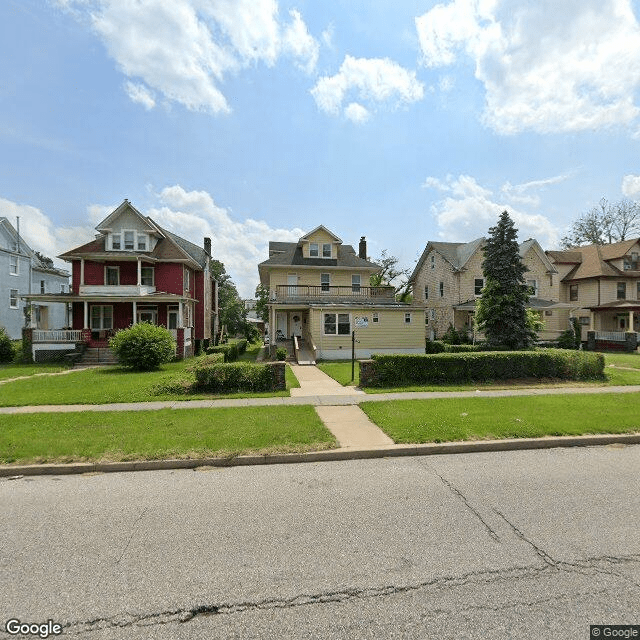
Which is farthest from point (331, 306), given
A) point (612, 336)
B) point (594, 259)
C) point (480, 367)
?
point (594, 259)

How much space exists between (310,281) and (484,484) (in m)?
24.5

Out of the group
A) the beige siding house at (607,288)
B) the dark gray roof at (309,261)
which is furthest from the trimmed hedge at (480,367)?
the beige siding house at (607,288)

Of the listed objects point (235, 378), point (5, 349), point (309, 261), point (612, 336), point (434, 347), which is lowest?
point (235, 378)

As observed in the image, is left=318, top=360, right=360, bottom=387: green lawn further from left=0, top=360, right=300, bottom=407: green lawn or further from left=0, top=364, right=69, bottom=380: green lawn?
left=0, top=364, right=69, bottom=380: green lawn

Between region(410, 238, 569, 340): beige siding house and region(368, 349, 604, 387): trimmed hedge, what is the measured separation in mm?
16164

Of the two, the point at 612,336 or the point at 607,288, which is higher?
the point at 607,288

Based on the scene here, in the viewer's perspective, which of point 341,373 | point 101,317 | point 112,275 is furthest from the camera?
point 112,275

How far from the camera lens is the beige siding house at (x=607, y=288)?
3328 centimetres

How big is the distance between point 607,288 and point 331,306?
2796 cm

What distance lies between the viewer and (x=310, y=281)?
95.2ft

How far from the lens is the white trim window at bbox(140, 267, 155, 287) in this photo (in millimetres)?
25609

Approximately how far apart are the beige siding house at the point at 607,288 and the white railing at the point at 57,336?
38.4 meters

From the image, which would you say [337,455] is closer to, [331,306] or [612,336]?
[331,306]

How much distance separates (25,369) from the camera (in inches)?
720
